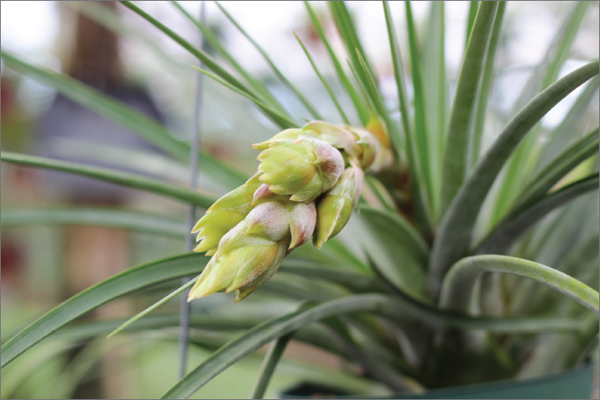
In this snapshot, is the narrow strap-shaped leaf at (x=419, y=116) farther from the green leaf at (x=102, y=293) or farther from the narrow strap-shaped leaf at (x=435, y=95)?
the green leaf at (x=102, y=293)

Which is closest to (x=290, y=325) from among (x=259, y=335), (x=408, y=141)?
(x=259, y=335)

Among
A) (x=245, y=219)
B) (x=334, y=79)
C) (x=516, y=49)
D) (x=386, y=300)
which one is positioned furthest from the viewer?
(x=516, y=49)

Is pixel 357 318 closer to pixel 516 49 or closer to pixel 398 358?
pixel 398 358

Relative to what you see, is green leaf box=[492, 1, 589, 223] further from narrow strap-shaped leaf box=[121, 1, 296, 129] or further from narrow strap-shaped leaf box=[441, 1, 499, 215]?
narrow strap-shaped leaf box=[121, 1, 296, 129]

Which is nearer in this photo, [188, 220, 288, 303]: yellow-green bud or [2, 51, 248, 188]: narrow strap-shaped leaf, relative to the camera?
[188, 220, 288, 303]: yellow-green bud

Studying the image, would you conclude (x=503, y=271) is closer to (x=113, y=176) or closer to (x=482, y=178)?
(x=482, y=178)

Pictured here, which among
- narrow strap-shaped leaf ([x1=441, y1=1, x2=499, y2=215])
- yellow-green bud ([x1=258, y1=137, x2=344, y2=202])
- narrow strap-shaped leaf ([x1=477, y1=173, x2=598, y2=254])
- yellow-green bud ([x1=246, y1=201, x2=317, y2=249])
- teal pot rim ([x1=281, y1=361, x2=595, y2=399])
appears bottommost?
teal pot rim ([x1=281, y1=361, x2=595, y2=399])

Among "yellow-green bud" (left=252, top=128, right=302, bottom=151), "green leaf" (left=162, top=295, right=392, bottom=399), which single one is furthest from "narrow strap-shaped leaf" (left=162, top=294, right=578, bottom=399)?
"yellow-green bud" (left=252, top=128, right=302, bottom=151)

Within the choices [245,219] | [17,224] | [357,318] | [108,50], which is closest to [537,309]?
[357,318]
